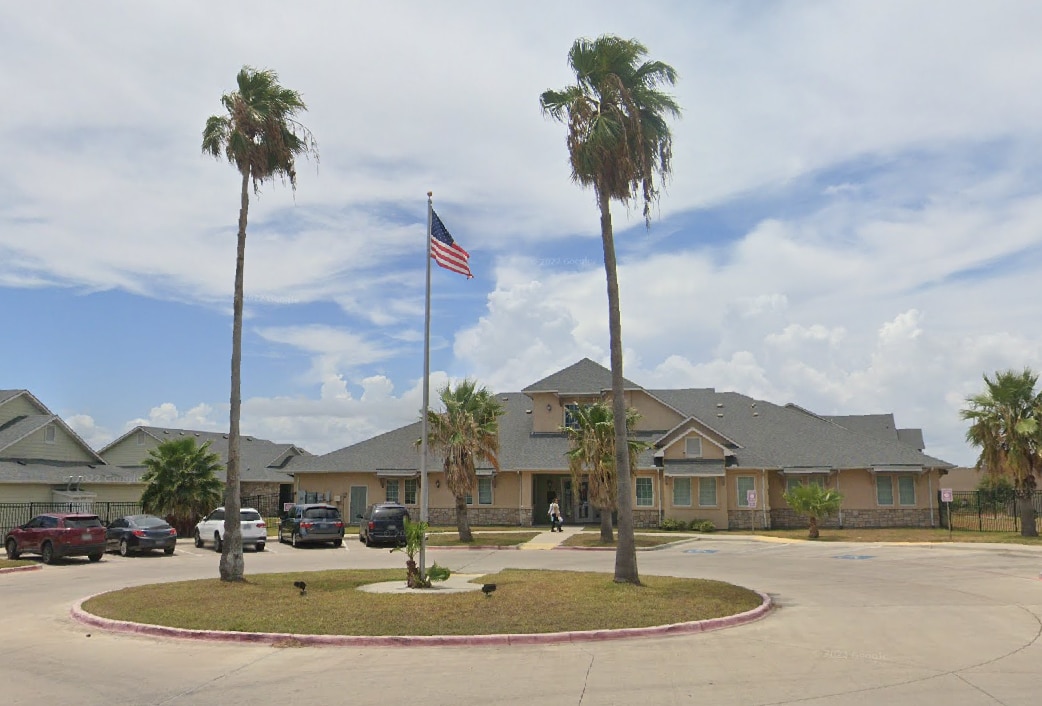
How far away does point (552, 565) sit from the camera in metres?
25.7

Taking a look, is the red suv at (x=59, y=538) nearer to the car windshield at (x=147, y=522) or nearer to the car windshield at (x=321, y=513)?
the car windshield at (x=147, y=522)

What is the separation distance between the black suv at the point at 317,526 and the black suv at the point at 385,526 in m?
1.10

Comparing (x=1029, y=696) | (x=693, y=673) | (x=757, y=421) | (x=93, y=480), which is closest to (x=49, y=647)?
(x=693, y=673)

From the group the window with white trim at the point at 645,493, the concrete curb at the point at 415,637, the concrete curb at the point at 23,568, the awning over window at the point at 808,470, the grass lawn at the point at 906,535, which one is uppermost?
the awning over window at the point at 808,470

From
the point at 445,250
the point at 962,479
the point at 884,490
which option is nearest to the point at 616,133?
the point at 445,250

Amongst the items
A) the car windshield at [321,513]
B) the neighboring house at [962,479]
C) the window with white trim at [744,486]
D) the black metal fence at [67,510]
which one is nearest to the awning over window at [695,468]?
the window with white trim at [744,486]

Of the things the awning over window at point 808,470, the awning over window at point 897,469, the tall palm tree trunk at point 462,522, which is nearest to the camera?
the tall palm tree trunk at point 462,522

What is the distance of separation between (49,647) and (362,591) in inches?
245

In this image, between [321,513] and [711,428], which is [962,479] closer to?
[711,428]

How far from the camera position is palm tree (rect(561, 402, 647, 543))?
108ft

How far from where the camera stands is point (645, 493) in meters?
42.2

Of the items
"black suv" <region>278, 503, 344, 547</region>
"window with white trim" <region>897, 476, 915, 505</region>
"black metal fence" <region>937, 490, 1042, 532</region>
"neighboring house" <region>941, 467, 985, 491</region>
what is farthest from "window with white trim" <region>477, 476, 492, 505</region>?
"neighboring house" <region>941, 467, 985, 491</region>

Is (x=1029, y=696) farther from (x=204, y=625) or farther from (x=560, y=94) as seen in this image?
(x=560, y=94)

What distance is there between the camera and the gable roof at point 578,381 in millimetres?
45531
